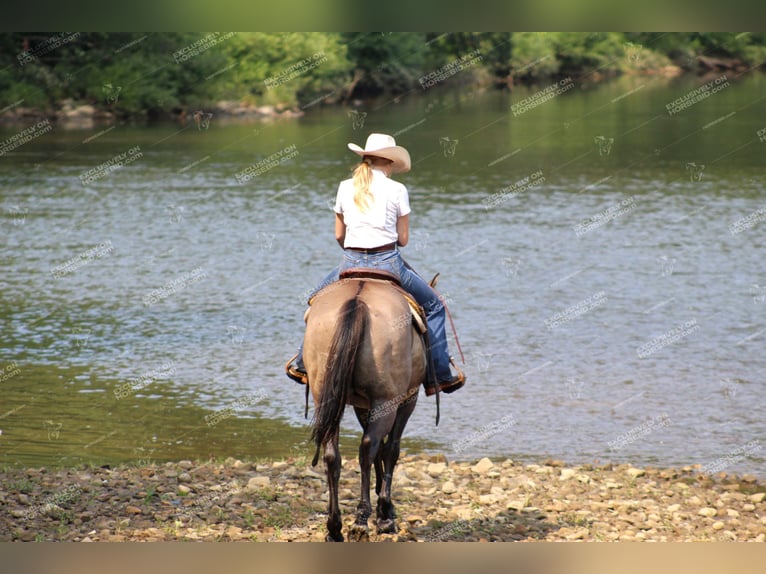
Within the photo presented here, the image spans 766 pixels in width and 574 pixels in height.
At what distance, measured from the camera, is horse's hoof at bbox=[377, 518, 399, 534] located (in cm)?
919

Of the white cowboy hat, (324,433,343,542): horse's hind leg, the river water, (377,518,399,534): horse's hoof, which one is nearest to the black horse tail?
(324,433,343,542): horse's hind leg

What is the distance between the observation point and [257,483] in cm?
1075

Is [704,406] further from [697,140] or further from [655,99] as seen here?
[655,99]

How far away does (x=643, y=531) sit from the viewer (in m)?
9.74

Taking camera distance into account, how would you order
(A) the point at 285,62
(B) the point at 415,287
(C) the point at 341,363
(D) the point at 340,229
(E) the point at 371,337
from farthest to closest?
(A) the point at 285,62 → (D) the point at 340,229 → (B) the point at 415,287 → (E) the point at 371,337 → (C) the point at 341,363

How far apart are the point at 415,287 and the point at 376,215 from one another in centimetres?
70

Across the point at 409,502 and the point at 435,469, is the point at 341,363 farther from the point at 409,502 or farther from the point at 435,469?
the point at 435,469

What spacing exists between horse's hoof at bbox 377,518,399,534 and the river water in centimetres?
357

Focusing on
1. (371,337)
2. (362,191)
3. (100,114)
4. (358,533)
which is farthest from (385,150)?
(100,114)

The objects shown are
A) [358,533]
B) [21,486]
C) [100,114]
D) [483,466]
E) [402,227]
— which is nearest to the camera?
[358,533]

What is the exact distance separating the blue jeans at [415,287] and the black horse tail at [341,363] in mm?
641
